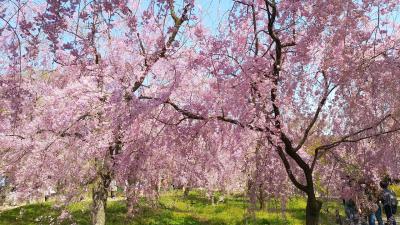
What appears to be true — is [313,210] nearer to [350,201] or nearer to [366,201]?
[366,201]

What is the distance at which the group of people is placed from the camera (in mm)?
9773

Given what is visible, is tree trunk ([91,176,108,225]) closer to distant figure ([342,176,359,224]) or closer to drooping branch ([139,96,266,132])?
drooping branch ([139,96,266,132])

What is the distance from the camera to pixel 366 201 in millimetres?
10070

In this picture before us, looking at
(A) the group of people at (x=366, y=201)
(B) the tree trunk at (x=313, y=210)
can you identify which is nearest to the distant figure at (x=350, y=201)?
(A) the group of people at (x=366, y=201)

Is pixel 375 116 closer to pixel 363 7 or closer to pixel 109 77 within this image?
pixel 363 7

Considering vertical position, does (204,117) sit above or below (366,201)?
above

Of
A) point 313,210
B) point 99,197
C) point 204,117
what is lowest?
point 313,210

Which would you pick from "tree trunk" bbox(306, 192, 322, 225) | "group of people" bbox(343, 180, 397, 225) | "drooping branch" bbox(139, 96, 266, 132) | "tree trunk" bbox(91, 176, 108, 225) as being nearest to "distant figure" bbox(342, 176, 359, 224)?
"group of people" bbox(343, 180, 397, 225)

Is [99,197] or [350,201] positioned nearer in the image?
[99,197]

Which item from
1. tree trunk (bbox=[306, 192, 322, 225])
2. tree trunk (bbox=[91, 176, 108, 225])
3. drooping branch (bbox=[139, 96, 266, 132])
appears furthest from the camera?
tree trunk (bbox=[91, 176, 108, 225])

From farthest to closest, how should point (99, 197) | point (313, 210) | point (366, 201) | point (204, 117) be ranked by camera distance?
point (366, 201) < point (99, 197) < point (313, 210) < point (204, 117)

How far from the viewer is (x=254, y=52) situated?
7469 mm

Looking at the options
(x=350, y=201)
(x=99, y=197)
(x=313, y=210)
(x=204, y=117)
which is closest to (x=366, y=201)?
(x=350, y=201)

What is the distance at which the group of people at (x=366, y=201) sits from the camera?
9.77 meters
